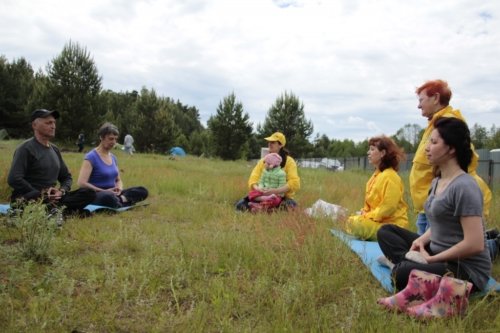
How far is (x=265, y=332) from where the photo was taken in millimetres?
2176

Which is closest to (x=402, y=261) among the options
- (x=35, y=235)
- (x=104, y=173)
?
(x=35, y=235)

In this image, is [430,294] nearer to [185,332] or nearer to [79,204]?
[185,332]

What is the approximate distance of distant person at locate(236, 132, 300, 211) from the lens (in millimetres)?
6280

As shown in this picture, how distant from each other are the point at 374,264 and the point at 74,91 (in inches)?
915

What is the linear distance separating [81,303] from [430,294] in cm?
228

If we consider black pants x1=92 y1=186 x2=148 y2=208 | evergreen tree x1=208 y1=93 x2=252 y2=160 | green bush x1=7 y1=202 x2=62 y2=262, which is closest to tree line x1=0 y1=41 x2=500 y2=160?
evergreen tree x1=208 y1=93 x2=252 y2=160

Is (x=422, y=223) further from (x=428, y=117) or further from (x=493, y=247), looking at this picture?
(x=428, y=117)

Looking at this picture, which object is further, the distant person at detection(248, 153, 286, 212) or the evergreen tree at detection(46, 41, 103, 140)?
the evergreen tree at detection(46, 41, 103, 140)

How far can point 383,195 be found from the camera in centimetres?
437

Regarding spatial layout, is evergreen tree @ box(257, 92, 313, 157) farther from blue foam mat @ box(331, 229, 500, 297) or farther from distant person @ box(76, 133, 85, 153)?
blue foam mat @ box(331, 229, 500, 297)

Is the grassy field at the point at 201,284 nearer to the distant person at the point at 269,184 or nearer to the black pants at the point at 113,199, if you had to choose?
the black pants at the point at 113,199

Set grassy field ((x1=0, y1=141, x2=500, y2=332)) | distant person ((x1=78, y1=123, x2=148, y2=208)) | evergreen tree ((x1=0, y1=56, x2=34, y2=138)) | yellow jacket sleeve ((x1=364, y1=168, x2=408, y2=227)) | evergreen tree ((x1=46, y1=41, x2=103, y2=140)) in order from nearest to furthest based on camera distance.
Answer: grassy field ((x1=0, y1=141, x2=500, y2=332)), yellow jacket sleeve ((x1=364, y1=168, x2=408, y2=227)), distant person ((x1=78, y1=123, x2=148, y2=208)), evergreen tree ((x1=46, y1=41, x2=103, y2=140)), evergreen tree ((x1=0, y1=56, x2=34, y2=138))

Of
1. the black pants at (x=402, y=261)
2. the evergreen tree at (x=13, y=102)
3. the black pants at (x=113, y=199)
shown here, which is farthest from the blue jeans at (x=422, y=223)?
the evergreen tree at (x=13, y=102)

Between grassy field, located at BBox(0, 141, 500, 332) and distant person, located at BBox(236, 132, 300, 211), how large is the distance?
1.54 meters
